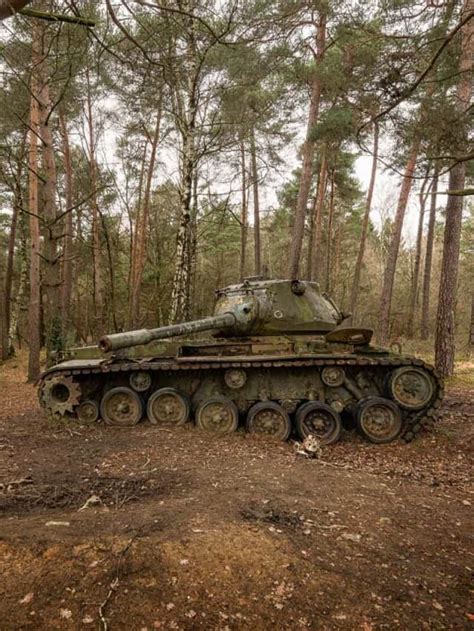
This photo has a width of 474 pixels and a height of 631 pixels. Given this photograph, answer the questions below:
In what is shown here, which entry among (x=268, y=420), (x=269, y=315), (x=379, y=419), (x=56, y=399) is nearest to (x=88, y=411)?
(x=56, y=399)

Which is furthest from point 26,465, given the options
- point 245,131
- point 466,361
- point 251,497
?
point 466,361

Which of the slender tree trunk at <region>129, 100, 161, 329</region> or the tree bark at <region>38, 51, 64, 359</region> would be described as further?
the slender tree trunk at <region>129, 100, 161, 329</region>

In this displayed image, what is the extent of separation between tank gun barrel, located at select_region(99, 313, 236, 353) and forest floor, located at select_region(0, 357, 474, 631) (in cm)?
152

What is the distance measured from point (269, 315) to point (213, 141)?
9.05 m

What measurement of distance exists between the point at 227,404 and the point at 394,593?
433 cm

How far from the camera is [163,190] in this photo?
20969mm

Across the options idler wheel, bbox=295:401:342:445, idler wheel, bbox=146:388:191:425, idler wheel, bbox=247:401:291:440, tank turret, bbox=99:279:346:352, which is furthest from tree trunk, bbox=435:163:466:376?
idler wheel, bbox=146:388:191:425

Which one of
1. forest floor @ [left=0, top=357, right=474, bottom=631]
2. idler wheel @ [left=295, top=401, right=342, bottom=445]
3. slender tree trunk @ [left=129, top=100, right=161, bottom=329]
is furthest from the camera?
slender tree trunk @ [left=129, top=100, right=161, bottom=329]

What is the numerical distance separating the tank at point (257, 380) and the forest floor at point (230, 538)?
771mm

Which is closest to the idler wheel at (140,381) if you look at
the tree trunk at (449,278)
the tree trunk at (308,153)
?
the tree trunk at (449,278)

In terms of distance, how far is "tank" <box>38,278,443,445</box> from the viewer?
21.9 feet

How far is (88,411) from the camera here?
7121 mm

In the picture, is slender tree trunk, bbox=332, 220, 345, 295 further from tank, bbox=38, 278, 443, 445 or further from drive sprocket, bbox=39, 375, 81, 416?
drive sprocket, bbox=39, 375, 81, 416

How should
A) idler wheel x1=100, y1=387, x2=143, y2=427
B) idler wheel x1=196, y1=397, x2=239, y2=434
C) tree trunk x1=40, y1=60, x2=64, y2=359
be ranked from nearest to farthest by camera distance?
idler wheel x1=196, y1=397, x2=239, y2=434
idler wheel x1=100, y1=387, x2=143, y2=427
tree trunk x1=40, y1=60, x2=64, y2=359
